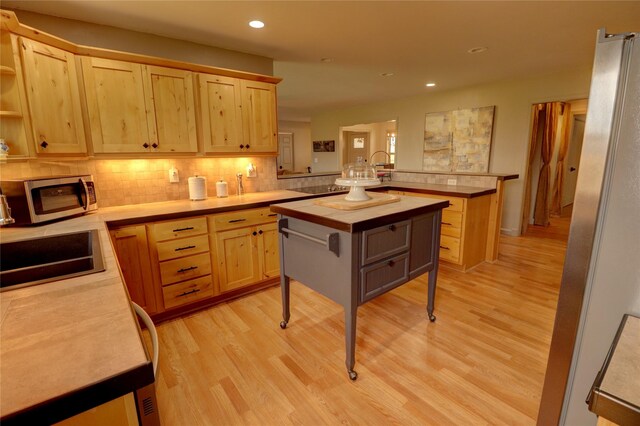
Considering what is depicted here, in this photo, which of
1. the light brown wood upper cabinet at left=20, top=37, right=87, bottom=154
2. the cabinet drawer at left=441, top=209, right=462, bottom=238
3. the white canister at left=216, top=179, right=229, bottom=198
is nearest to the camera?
the light brown wood upper cabinet at left=20, top=37, right=87, bottom=154

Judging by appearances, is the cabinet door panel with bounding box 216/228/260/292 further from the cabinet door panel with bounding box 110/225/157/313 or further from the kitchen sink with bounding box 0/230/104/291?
the kitchen sink with bounding box 0/230/104/291

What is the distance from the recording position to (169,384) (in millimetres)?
1790

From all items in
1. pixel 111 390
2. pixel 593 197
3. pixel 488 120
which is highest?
pixel 488 120

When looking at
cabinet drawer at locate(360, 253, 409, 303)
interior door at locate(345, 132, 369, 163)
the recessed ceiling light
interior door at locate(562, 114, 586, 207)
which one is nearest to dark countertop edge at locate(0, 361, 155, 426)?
cabinet drawer at locate(360, 253, 409, 303)

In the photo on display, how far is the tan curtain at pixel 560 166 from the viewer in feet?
18.0

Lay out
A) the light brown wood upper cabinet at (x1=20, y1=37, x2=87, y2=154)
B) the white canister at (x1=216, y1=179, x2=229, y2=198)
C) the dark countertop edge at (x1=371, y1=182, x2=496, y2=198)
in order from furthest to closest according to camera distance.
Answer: the dark countertop edge at (x1=371, y1=182, x2=496, y2=198) < the white canister at (x1=216, y1=179, x2=229, y2=198) < the light brown wood upper cabinet at (x1=20, y1=37, x2=87, y2=154)

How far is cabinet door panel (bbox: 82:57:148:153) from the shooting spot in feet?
7.57

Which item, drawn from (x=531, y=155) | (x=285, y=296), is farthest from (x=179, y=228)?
(x=531, y=155)

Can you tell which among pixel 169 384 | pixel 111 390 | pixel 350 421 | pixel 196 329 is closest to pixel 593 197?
pixel 111 390

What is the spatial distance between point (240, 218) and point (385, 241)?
141 cm

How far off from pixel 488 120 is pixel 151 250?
196 inches

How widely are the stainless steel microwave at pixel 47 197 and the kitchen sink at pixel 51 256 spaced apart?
1.32ft

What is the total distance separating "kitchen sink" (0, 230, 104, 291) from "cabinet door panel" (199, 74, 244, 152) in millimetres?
1404

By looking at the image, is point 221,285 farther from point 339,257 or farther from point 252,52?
point 252,52
